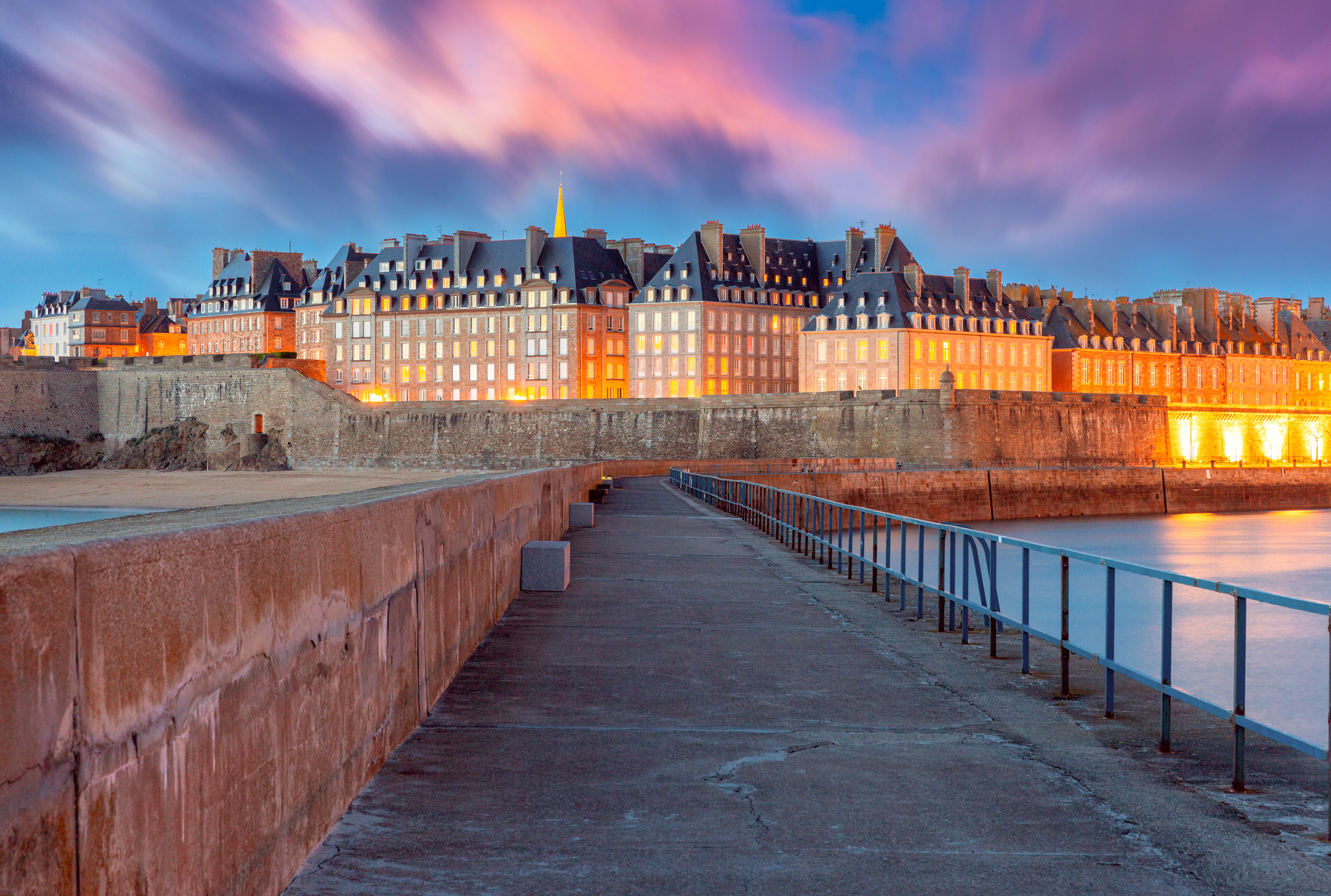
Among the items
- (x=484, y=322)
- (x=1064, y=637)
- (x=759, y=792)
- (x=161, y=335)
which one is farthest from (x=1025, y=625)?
(x=161, y=335)

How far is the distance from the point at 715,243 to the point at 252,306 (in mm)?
50177

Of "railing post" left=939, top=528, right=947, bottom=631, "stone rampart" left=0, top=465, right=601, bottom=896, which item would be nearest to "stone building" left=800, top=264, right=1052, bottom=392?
"railing post" left=939, top=528, right=947, bottom=631

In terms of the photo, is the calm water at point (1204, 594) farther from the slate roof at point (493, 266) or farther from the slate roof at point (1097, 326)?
the slate roof at point (493, 266)

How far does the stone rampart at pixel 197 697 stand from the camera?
261cm

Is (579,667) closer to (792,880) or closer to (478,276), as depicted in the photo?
(792,880)

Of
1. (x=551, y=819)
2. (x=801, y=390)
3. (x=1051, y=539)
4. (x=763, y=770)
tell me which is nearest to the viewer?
(x=551, y=819)

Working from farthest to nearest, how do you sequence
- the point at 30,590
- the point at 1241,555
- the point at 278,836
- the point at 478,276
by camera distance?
the point at 478,276
the point at 1241,555
the point at 278,836
the point at 30,590

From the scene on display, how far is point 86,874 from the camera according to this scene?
2.80 meters

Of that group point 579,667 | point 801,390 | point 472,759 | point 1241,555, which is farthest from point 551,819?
point 801,390

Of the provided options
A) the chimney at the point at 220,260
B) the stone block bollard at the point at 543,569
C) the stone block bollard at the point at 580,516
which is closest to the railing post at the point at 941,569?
the stone block bollard at the point at 543,569

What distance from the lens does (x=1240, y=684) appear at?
19.0 feet

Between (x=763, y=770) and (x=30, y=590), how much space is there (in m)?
4.15

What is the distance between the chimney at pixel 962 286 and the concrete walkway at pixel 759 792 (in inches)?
3139

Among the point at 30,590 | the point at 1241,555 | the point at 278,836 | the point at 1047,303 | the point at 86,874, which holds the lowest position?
the point at 1241,555
